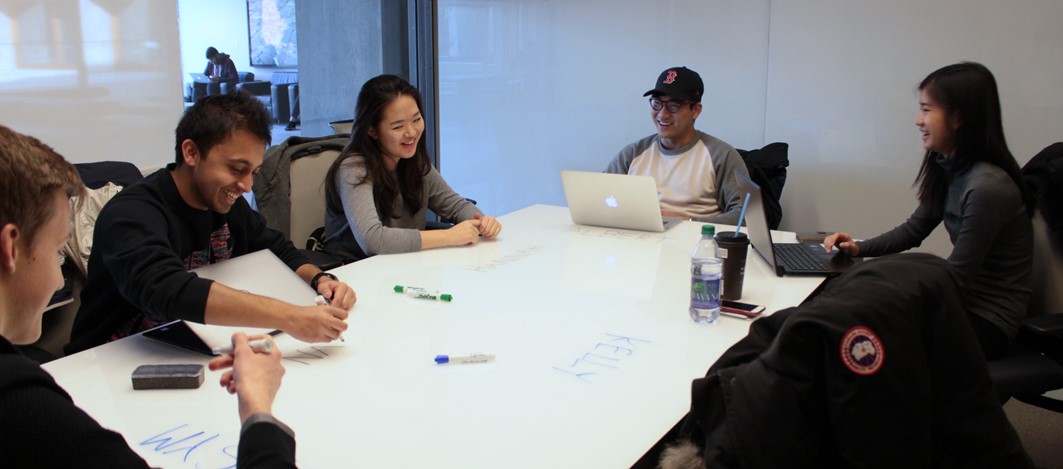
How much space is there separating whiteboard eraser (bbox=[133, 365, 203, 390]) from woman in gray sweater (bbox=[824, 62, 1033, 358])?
1822 mm

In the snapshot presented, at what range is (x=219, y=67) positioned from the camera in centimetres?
405

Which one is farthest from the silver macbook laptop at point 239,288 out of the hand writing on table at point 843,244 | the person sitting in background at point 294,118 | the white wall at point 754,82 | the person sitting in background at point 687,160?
the person sitting in background at point 294,118

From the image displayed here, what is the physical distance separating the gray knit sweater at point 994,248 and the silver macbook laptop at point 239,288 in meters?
1.66

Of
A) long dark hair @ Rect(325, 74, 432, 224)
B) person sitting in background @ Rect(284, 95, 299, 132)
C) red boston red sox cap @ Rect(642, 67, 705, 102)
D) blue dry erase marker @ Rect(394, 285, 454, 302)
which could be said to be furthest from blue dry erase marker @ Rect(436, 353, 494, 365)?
person sitting in background @ Rect(284, 95, 299, 132)

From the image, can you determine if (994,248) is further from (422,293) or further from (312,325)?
(312,325)

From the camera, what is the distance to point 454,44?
4738 millimetres

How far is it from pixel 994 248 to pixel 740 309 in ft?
2.58

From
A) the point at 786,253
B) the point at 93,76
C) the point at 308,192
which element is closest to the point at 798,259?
the point at 786,253

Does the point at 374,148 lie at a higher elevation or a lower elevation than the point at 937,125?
lower

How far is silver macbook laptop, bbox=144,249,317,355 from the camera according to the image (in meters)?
1.51

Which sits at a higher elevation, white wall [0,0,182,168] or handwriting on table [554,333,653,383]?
white wall [0,0,182,168]

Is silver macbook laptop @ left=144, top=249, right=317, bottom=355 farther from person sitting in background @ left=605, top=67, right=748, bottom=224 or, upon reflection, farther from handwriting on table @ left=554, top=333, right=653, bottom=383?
person sitting in background @ left=605, top=67, right=748, bottom=224

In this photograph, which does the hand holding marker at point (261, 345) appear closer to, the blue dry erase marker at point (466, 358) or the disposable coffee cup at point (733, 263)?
the blue dry erase marker at point (466, 358)

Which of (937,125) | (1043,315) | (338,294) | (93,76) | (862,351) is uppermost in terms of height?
(93,76)
